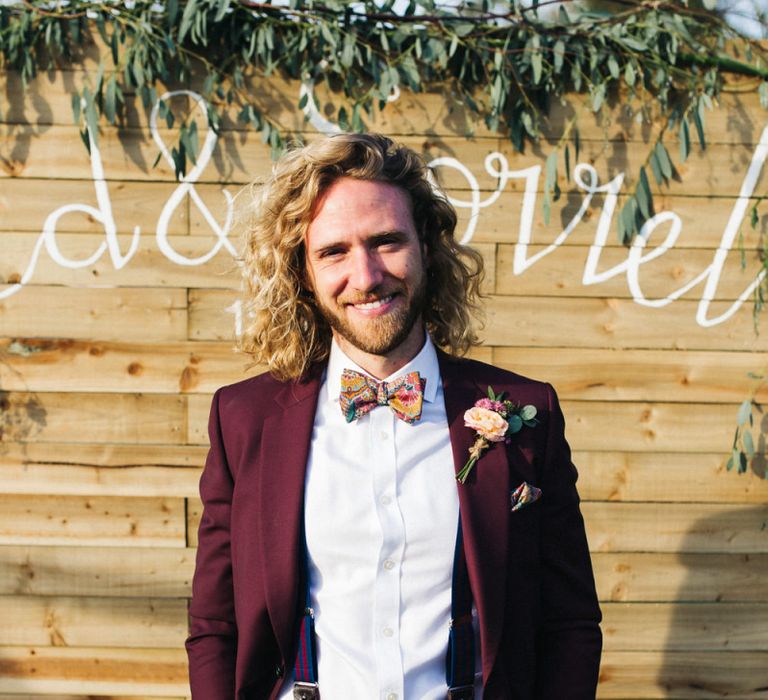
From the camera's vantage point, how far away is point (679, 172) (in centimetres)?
304

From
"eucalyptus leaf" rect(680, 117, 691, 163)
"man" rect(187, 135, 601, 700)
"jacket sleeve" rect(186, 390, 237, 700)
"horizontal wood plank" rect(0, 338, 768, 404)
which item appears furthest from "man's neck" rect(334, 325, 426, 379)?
"eucalyptus leaf" rect(680, 117, 691, 163)

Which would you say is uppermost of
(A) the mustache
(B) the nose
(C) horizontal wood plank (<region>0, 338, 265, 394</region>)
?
(B) the nose

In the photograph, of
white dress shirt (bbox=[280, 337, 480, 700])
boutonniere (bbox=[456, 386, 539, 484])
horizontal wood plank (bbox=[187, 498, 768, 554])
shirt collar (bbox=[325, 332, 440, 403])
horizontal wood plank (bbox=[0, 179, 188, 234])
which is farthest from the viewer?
horizontal wood plank (bbox=[187, 498, 768, 554])

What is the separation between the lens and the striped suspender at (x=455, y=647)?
167 cm

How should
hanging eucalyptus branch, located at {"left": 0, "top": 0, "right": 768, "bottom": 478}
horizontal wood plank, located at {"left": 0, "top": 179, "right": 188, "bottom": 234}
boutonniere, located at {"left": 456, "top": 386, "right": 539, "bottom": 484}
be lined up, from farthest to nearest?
horizontal wood plank, located at {"left": 0, "top": 179, "right": 188, "bottom": 234} < hanging eucalyptus branch, located at {"left": 0, "top": 0, "right": 768, "bottom": 478} < boutonniere, located at {"left": 456, "top": 386, "right": 539, "bottom": 484}

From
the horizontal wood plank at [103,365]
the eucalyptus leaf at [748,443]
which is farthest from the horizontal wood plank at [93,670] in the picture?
the eucalyptus leaf at [748,443]

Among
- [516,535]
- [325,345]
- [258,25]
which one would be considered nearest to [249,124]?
[258,25]

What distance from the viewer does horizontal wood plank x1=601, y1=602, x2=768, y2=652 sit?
3.10 metres

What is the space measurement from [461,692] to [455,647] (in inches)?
3.7

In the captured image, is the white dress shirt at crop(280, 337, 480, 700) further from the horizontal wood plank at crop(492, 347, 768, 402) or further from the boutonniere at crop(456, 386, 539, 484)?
the horizontal wood plank at crop(492, 347, 768, 402)

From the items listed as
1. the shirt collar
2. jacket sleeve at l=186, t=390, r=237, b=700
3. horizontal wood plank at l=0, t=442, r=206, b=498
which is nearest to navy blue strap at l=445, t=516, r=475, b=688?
the shirt collar

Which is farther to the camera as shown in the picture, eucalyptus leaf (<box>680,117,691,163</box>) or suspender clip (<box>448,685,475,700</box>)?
eucalyptus leaf (<box>680,117,691,163</box>)

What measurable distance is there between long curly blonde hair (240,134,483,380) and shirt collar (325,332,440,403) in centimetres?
8

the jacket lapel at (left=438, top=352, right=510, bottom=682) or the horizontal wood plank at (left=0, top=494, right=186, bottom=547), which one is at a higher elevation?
the jacket lapel at (left=438, top=352, right=510, bottom=682)
